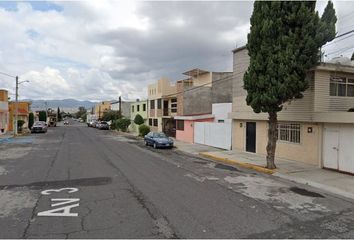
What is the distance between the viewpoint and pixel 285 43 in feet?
48.4

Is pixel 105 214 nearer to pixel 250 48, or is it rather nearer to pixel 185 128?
pixel 250 48

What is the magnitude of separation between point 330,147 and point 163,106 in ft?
112

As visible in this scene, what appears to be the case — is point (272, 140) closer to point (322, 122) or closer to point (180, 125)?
point (322, 122)

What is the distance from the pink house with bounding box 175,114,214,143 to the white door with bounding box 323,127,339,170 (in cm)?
1758

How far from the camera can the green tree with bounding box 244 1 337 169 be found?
14.6 meters

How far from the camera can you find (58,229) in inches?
285

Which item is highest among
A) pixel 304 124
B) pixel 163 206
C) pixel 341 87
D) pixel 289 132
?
pixel 341 87

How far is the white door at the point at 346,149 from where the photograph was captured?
15.3 metres

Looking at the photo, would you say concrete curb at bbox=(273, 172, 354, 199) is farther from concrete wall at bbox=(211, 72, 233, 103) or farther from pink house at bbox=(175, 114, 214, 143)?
concrete wall at bbox=(211, 72, 233, 103)

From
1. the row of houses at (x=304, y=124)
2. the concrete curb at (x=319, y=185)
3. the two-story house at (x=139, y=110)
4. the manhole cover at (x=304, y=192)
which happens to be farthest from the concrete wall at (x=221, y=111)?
the two-story house at (x=139, y=110)

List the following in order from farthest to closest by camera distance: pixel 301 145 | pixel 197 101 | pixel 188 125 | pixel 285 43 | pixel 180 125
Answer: pixel 197 101, pixel 180 125, pixel 188 125, pixel 301 145, pixel 285 43

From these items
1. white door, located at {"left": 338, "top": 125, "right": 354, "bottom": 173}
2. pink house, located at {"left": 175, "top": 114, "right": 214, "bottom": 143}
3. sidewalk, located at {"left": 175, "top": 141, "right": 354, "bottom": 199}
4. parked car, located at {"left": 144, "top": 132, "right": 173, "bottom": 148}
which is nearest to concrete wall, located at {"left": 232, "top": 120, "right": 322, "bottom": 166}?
sidewalk, located at {"left": 175, "top": 141, "right": 354, "bottom": 199}

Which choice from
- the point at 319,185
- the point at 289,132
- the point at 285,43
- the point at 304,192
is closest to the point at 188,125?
the point at 289,132

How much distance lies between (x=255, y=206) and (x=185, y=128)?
2669 cm
